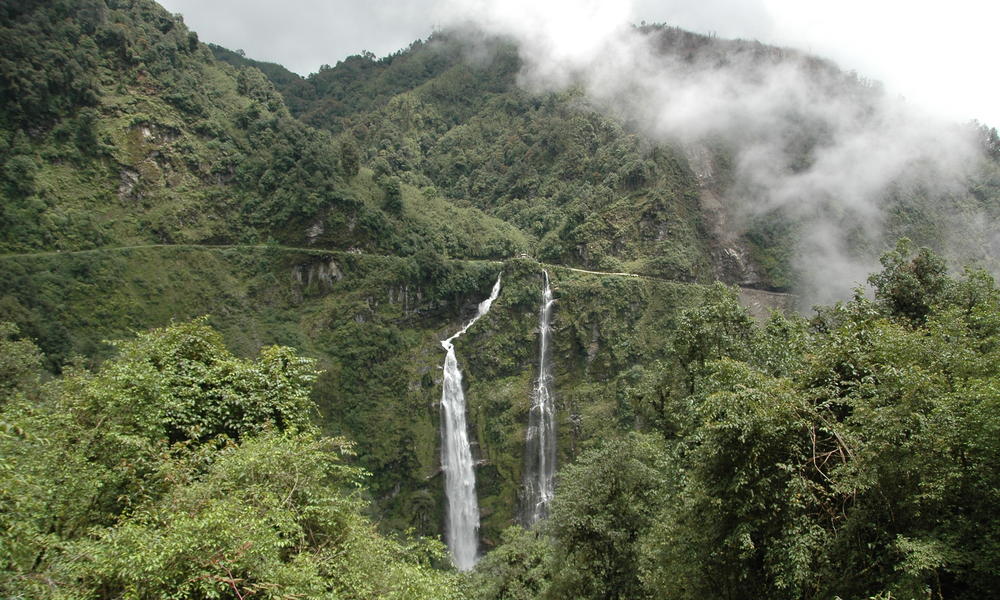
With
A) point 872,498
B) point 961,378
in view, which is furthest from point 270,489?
point 961,378

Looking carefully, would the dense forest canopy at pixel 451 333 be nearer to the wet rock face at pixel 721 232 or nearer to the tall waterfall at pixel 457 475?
the wet rock face at pixel 721 232

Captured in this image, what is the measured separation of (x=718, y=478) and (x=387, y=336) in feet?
134

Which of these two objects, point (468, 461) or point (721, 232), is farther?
point (721, 232)

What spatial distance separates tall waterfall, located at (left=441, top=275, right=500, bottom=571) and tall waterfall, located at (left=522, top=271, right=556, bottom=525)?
495 cm

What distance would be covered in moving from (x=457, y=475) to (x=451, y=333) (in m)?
13.7

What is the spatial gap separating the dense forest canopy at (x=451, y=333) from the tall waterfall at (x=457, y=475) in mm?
1084

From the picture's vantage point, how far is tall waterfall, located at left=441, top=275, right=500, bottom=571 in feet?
138

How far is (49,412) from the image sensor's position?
885cm

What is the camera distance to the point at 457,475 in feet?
144

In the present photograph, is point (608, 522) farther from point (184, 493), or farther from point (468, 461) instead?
point (468, 461)

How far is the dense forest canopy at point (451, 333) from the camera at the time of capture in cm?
714

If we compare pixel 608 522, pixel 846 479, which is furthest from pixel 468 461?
pixel 846 479

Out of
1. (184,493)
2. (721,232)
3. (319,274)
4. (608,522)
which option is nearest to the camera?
(184,493)

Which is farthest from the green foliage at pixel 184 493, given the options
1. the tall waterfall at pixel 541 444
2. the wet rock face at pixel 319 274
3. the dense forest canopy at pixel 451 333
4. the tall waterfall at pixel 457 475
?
the wet rock face at pixel 319 274
